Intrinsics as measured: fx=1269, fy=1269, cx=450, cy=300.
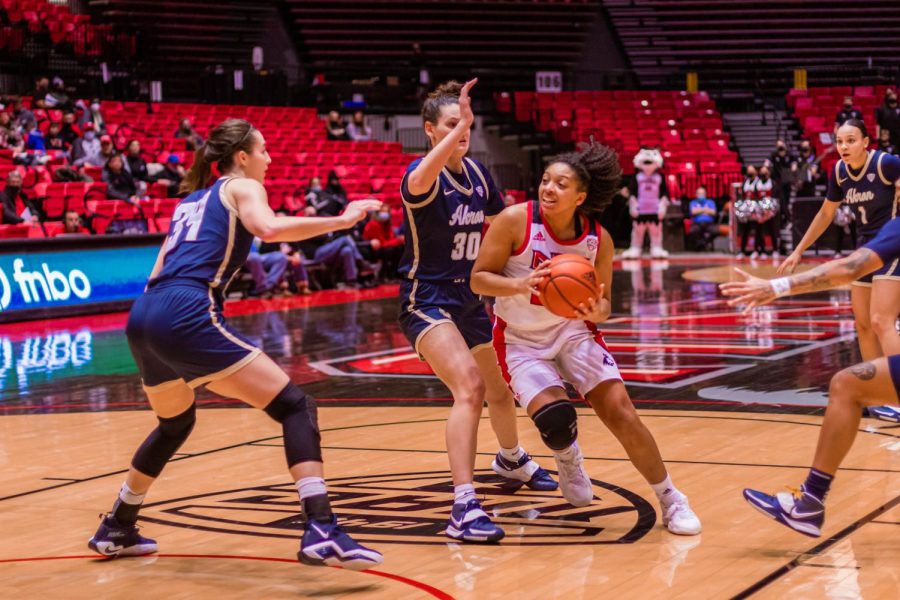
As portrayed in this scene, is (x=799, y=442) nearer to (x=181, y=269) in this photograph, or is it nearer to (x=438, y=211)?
(x=438, y=211)

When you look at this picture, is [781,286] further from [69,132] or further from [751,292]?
[69,132]

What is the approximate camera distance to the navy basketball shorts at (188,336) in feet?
16.0

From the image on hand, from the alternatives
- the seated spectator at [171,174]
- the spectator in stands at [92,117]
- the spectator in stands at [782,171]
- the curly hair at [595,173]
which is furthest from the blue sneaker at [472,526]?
the spectator in stands at [782,171]

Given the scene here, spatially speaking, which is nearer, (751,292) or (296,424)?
A: (751,292)

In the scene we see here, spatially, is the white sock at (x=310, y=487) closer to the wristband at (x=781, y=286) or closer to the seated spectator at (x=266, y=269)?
the wristband at (x=781, y=286)

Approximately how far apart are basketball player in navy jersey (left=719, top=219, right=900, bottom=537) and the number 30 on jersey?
1464 mm

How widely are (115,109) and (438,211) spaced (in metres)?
18.3

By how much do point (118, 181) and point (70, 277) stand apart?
2.56m

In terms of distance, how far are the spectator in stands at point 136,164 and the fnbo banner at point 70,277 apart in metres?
2.37

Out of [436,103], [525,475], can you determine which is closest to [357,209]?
[436,103]

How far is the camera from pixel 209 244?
16.6 feet

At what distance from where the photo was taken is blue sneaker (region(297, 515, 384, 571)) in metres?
4.63

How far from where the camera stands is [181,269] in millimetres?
5062

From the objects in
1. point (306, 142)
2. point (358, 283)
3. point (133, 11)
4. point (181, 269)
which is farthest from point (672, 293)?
point (133, 11)
